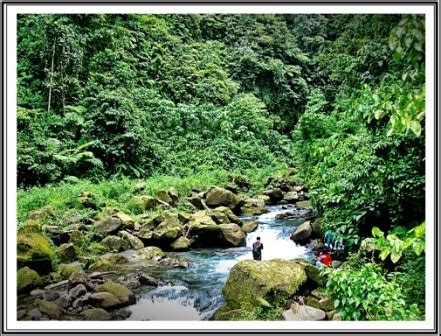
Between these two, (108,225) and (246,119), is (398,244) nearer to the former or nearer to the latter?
(108,225)

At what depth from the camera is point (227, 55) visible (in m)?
21.7

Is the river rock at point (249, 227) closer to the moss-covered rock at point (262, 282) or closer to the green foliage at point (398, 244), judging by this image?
the moss-covered rock at point (262, 282)

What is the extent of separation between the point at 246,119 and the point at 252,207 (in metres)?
6.96

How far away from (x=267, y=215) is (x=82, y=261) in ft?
18.7

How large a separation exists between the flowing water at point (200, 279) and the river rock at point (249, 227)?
0.10m

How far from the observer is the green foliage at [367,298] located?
3.85m

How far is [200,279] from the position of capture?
735cm

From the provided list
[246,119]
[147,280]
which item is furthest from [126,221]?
[246,119]

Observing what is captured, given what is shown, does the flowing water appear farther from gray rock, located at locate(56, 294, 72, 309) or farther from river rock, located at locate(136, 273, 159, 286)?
gray rock, located at locate(56, 294, 72, 309)

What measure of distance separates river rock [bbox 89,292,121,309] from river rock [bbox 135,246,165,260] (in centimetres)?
214

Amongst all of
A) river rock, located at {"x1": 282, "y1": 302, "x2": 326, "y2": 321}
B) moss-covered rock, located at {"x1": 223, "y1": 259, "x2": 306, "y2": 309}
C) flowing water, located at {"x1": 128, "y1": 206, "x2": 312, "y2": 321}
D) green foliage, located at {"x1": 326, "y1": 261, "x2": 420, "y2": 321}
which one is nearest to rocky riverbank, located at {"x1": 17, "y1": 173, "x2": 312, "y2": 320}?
flowing water, located at {"x1": 128, "y1": 206, "x2": 312, "y2": 321}

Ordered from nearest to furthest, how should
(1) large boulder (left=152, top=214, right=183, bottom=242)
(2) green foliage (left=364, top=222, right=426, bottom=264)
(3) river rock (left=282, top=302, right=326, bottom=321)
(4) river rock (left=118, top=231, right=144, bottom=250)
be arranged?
(2) green foliage (left=364, top=222, right=426, bottom=264), (3) river rock (left=282, top=302, right=326, bottom=321), (4) river rock (left=118, top=231, right=144, bottom=250), (1) large boulder (left=152, top=214, right=183, bottom=242)

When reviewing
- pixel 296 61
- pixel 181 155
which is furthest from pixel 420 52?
pixel 296 61

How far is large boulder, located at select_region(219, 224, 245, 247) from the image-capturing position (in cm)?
915
